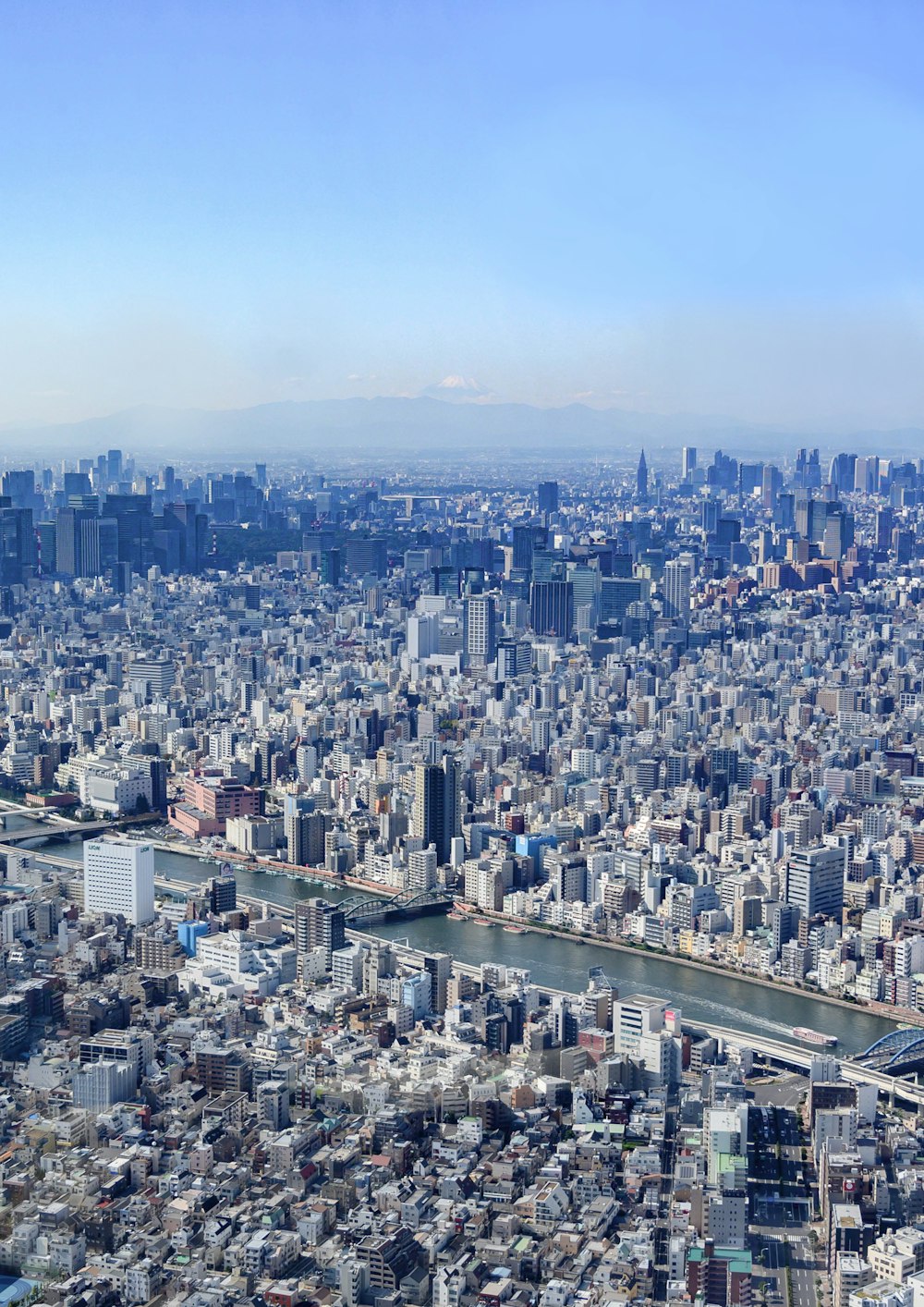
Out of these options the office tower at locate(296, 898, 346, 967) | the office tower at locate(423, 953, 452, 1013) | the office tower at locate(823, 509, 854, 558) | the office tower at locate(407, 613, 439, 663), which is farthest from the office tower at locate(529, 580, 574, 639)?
the office tower at locate(423, 953, 452, 1013)

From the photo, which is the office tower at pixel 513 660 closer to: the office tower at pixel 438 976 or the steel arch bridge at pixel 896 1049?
the office tower at pixel 438 976

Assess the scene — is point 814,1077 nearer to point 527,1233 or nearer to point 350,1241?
point 527,1233

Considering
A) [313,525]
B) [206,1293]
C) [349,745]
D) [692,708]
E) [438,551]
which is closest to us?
[206,1293]

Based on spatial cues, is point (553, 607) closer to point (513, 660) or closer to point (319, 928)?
point (513, 660)

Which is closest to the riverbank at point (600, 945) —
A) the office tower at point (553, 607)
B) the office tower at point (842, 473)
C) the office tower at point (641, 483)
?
the office tower at point (553, 607)

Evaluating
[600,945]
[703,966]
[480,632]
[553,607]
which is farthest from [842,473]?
[703,966]

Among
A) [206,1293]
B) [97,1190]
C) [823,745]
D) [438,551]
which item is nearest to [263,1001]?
[97,1190]

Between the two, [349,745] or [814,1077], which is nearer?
[814,1077]
